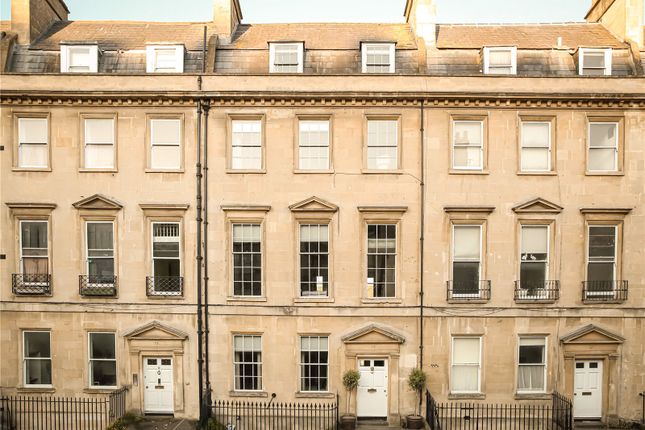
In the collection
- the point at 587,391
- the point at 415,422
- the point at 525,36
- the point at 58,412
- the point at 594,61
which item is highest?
the point at 525,36

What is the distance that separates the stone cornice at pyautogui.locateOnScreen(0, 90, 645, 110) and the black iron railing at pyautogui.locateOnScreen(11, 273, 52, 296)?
5895 mm

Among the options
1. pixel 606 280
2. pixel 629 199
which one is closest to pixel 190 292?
pixel 606 280

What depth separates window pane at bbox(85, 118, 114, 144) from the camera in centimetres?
1453

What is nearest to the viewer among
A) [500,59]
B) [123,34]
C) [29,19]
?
[500,59]

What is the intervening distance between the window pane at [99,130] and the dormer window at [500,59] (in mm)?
13263

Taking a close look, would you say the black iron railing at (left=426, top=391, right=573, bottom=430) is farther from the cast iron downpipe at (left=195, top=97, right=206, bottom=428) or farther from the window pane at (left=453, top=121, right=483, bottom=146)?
the window pane at (left=453, top=121, right=483, bottom=146)

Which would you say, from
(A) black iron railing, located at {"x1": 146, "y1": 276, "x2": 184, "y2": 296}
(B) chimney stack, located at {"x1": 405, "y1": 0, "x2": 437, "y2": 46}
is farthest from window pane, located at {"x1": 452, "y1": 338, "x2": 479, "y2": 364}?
(B) chimney stack, located at {"x1": 405, "y1": 0, "x2": 437, "y2": 46}

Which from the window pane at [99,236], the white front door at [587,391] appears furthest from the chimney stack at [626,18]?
the window pane at [99,236]

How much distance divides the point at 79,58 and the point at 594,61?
18.3 meters

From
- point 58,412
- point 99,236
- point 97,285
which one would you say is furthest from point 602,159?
point 58,412

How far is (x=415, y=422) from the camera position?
13.8 m

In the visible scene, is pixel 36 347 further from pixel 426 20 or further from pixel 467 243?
pixel 426 20

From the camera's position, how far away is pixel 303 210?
46.7ft

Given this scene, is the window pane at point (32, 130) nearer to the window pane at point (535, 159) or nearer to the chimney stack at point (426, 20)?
the chimney stack at point (426, 20)
